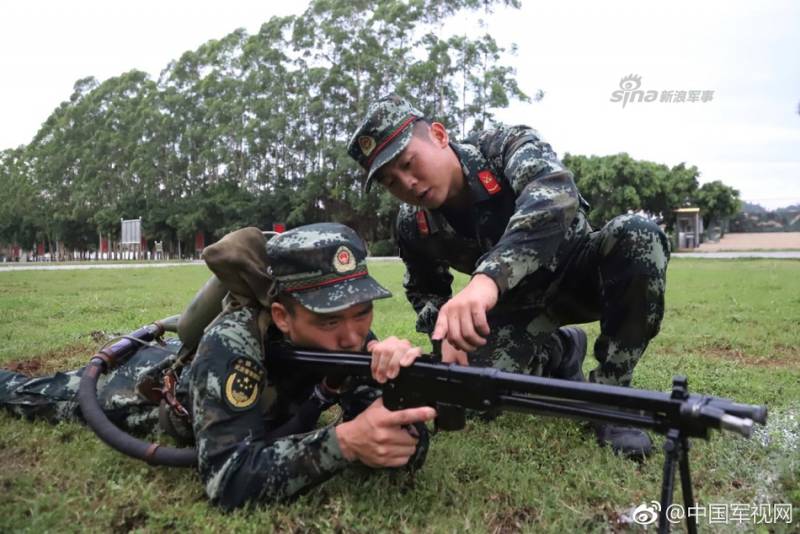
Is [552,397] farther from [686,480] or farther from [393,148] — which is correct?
[393,148]

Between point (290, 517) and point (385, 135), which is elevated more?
A: point (385, 135)

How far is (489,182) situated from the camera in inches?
126

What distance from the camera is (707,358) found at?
16.5ft

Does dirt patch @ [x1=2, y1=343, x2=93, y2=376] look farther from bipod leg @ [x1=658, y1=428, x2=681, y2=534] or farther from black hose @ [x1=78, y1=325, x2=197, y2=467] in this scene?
bipod leg @ [x1=658, y1=428, x2=681, y2=534]

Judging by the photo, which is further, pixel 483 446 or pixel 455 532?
pixel 483 446

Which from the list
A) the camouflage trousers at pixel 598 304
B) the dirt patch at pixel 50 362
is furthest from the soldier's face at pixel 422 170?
the dirt patch at pixel 50 362

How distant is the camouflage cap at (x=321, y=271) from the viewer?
2301 millimetres

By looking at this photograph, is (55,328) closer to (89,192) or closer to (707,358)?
(707,358)

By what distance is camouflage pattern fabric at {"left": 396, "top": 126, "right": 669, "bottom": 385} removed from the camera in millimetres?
2551

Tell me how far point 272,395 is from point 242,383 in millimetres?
358

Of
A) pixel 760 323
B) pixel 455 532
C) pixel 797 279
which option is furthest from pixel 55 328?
pixel 797 279

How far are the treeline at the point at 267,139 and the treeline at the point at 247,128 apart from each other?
96 mm

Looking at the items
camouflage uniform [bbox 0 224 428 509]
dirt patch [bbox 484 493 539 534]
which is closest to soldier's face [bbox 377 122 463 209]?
camouflage uniform [bbox 0 224 428 509]

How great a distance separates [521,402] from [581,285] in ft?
5.74
